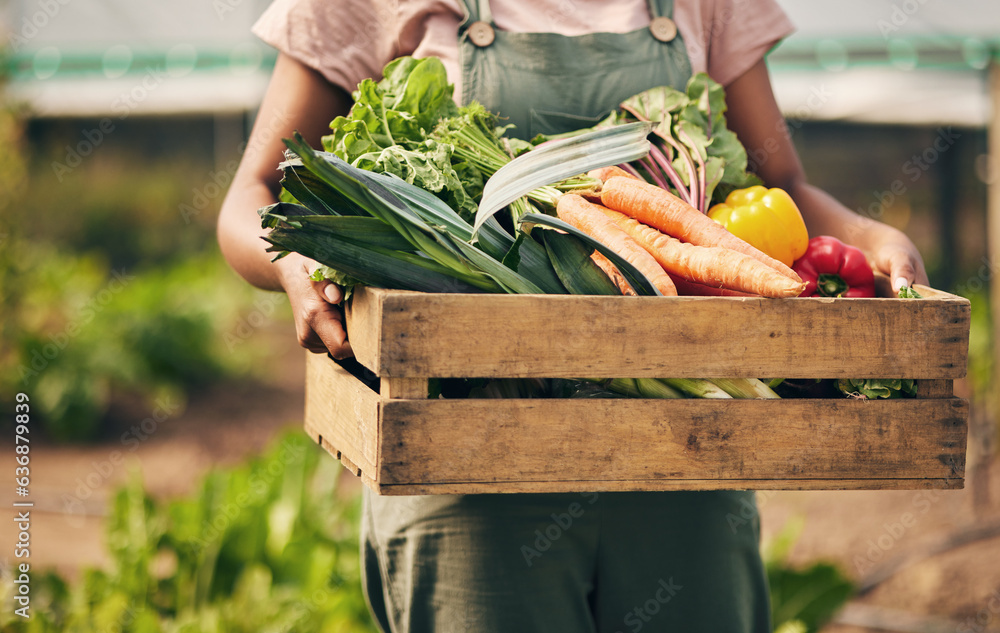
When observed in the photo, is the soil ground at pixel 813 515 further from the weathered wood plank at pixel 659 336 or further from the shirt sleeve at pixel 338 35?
the weathered wood plank at pixel 659 336

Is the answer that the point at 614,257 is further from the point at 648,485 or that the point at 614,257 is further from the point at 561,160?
the point at 648,485

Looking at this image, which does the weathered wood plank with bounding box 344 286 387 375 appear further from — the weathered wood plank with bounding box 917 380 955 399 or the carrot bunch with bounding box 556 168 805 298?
the weathered wood plank with bounding box 917 380 955 399

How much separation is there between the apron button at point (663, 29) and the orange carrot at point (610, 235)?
413 millimetres

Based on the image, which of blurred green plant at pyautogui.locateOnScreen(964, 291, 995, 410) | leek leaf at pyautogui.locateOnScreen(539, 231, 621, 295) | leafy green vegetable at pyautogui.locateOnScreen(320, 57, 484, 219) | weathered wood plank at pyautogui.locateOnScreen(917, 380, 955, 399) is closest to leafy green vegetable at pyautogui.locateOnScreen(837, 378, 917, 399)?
weathered wood plank at pyautogui.locateOnScreen(917, 380, 955, 399)

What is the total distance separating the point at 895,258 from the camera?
169 cm

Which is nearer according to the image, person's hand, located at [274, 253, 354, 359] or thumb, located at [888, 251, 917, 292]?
person's hand, located at [274, 253, 354, 359]

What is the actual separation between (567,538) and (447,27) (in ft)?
3.35

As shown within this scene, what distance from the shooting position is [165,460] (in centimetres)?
582

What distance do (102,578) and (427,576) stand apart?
6.20 feet

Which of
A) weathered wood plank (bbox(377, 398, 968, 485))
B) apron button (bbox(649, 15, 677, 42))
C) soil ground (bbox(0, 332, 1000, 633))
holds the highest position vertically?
apron button (bbox(649, 15, 677, 42))

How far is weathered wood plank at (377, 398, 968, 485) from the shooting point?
1335mm

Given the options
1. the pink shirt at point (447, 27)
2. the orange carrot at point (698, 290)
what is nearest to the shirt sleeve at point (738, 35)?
the pink shirt at point (447, 27)

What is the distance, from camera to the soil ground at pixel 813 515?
12.9ft

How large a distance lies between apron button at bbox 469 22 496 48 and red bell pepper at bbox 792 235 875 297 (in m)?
0.75
